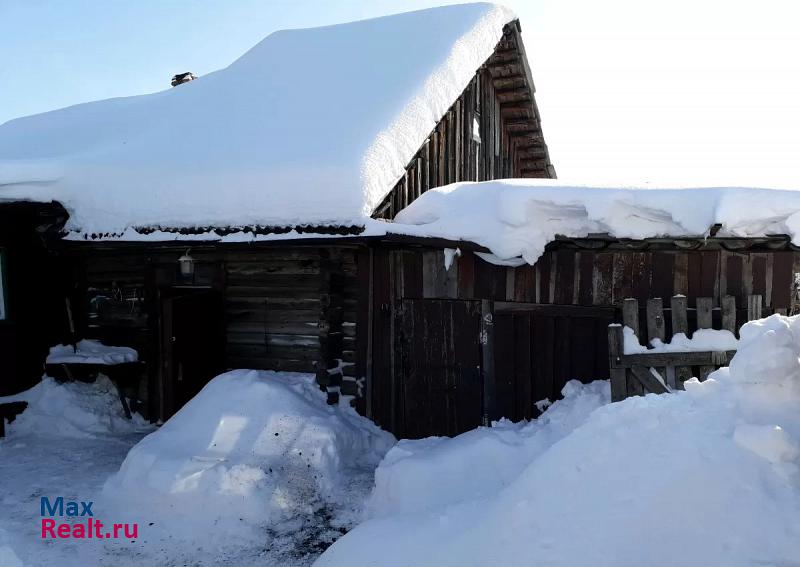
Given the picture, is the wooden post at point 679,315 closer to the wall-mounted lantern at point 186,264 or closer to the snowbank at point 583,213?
the snowbank at point 583,213

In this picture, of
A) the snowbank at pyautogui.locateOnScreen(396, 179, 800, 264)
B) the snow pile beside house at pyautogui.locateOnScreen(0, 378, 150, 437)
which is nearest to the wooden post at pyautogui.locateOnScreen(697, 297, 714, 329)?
the snowbank at pyautogui.locateOnScreen(396, 179, 800, 264)

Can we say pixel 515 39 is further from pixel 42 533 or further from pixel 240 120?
pixel 42 533

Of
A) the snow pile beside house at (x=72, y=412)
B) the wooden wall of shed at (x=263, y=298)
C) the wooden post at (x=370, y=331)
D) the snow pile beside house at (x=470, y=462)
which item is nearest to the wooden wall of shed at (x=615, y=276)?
the wooden post at (x=370, y=331)

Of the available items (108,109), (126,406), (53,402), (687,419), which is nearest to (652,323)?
(687,419)

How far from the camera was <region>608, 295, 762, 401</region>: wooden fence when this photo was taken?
17.0 feet

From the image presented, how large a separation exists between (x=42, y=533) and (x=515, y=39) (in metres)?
10.7

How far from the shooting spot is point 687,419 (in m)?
3.36

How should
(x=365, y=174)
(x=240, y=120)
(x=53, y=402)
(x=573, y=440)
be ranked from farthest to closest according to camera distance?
(x=240, y=120), (x=53, y=402), (x=365, y=174), (x=573, y=440)

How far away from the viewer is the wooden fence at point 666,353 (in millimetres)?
5191

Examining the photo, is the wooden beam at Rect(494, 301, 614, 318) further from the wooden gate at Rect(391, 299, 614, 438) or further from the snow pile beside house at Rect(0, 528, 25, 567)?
the snow pile beside house at Rect(0, 528, 25, 567)

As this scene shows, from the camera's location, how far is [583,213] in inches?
228

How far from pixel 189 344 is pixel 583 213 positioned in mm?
5355

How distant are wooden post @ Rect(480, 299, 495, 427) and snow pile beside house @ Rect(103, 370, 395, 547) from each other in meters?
1.35

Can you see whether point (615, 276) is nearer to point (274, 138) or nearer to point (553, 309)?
point (553, 309)
